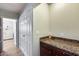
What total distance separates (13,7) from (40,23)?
16.6 inches

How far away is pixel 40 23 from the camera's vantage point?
1212mm

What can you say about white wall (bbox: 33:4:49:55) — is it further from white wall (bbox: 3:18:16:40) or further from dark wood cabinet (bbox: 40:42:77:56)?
white wall (bbox: 3:18:16:40)

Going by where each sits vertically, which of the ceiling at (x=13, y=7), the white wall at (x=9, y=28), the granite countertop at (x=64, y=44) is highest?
the ceiling at (x=13, y=7)

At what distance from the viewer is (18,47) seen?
1254 mm

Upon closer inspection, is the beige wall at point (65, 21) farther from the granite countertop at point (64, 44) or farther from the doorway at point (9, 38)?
the doorway at point (9, 38)

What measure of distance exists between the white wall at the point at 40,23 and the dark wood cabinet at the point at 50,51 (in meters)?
0.08

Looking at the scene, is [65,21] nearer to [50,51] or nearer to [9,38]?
[50,51]

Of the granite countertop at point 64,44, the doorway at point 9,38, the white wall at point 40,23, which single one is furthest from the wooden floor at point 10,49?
the granite countertop at point 64,44

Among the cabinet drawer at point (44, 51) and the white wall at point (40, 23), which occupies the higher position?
the white wall at point (40, 23)

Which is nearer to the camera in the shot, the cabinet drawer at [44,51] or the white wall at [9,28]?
the white wall at [9,28]

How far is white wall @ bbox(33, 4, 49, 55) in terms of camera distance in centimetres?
119

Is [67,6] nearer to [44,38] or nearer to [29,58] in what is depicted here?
[44,38]

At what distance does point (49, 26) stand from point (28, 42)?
0.38 metres

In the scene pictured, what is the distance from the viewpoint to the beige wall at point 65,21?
4.00ft
